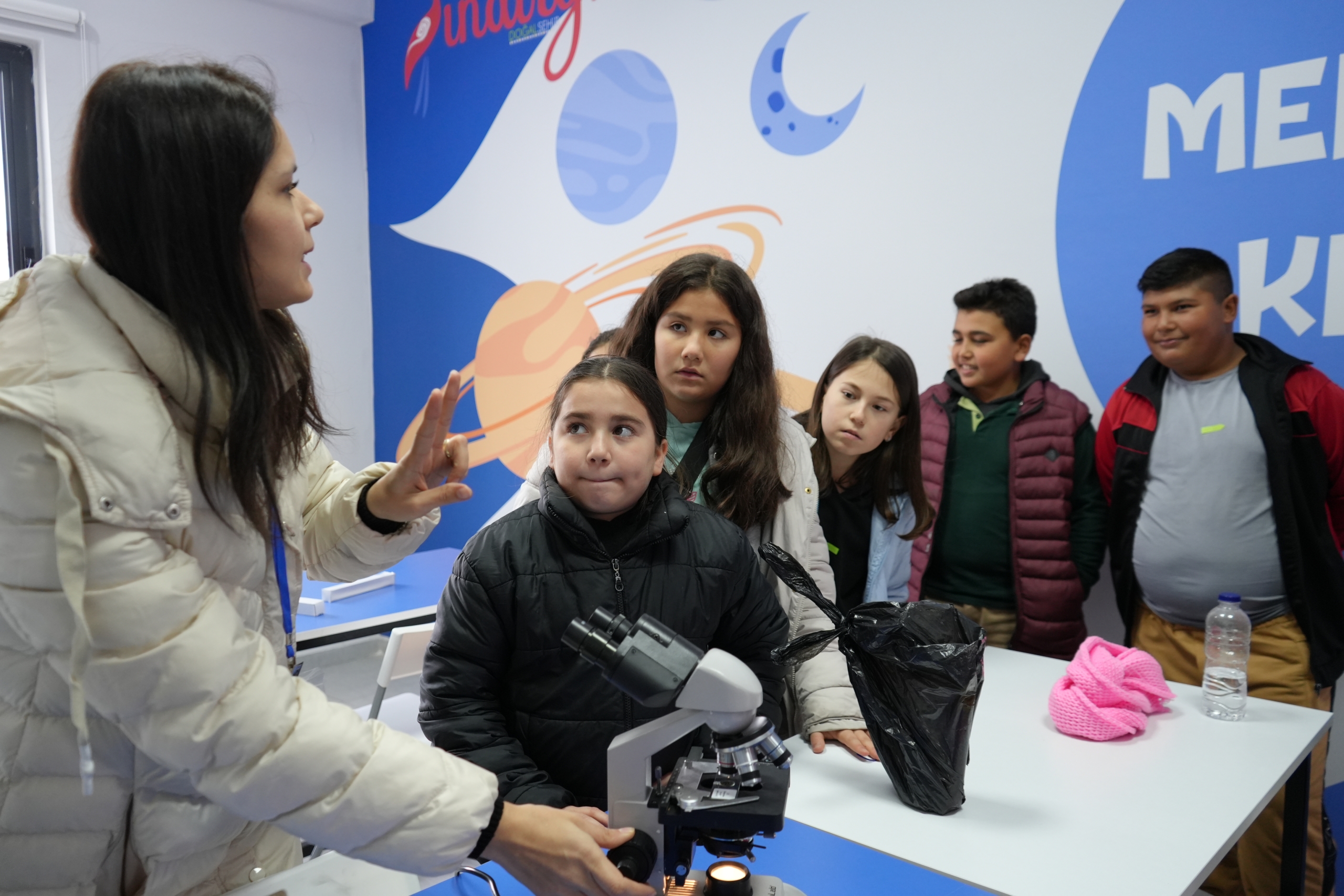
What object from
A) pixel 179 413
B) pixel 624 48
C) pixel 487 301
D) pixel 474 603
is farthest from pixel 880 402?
pixel 487 301

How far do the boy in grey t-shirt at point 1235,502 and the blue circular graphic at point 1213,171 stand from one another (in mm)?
174

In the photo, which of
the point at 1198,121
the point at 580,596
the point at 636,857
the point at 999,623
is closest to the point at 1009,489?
the point at 999,623

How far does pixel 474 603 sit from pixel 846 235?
8.34ft

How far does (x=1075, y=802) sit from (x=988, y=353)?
173 centimetres

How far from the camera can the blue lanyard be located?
101cm

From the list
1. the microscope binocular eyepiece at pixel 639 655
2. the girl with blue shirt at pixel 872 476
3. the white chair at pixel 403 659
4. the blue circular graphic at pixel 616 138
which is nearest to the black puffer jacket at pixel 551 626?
the microscope binocular eyepiece at pixel 639 655

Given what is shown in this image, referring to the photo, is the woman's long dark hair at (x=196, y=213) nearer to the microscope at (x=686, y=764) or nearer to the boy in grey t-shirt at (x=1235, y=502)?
the microscope at (x=686, y=764)

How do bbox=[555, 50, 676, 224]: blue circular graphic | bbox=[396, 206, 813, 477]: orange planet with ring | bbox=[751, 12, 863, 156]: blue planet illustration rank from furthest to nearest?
bbox=[555, 50, 676, 224]: blue circular graphic → bbox=[396, 206, 813, 477]: orange planet with ring → bbox=[751, 12, 863, 156]: blue planet illustration

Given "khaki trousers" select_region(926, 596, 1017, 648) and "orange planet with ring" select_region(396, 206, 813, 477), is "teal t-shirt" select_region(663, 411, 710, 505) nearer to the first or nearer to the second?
"khaki trousers" select_region(926, 596, 1017, 648)

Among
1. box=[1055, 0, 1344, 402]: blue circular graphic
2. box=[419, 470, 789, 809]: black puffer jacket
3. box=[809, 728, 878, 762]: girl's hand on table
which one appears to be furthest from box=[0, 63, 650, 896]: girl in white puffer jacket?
box=[1055, 0, 1344, 402]: blue circular graphic

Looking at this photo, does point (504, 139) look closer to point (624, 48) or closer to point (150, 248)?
point (624, 48)

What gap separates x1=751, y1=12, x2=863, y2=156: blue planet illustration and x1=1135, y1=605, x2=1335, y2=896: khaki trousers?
2178mm

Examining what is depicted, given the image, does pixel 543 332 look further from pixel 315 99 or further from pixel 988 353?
pixel 988 353

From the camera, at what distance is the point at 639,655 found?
88 cm
